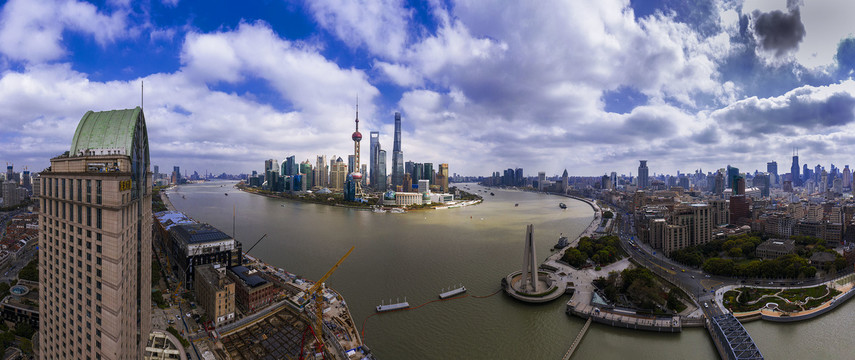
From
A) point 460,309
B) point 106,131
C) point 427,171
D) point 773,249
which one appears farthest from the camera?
point 427,171

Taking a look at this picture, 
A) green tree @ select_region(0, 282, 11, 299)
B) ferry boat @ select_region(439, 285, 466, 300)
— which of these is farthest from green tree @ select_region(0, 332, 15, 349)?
ferry boat @ select_region(439, 285, 466, 300)

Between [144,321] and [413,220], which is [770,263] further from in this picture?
[413,220]

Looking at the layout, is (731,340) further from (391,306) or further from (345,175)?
(345,175)

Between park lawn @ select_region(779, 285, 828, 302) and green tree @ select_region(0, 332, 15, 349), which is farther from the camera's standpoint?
park lawn @ select_region(779, 285, 828, 302)

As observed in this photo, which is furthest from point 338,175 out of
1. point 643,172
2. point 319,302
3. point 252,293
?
point 643,172

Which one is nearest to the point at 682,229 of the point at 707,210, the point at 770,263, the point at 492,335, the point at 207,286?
the point at 707,210

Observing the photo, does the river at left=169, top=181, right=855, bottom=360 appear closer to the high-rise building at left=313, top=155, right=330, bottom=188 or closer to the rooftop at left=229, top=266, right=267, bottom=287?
the rooftop at left=229, top=266, right=267, bottom=287
